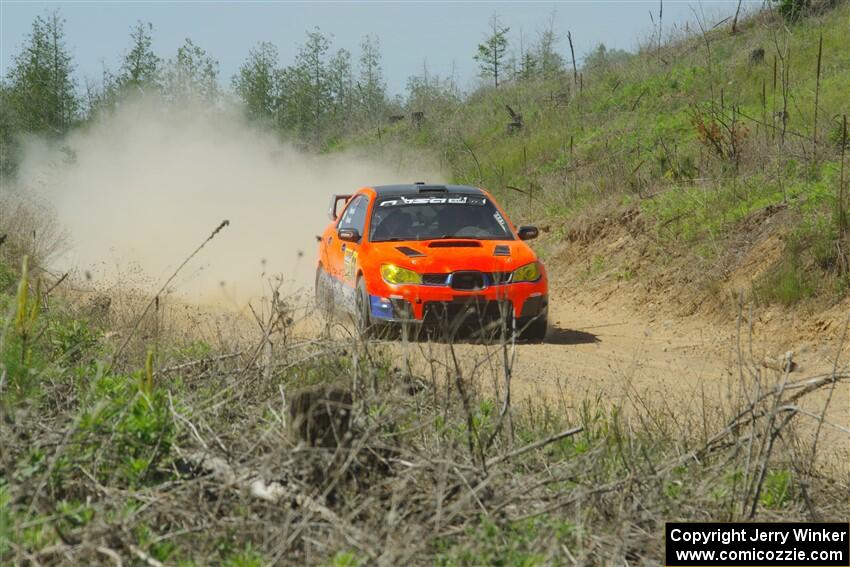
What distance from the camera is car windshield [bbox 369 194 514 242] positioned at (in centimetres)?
1231

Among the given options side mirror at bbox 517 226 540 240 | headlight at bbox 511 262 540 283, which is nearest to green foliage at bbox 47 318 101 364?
headlight at bbox 511 262 540 283

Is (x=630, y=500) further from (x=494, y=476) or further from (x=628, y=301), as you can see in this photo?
(x=628, y=301)

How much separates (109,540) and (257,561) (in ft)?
1.95

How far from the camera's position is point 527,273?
1157 centimetres

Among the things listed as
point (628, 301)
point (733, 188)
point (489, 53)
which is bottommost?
point (628, 301)

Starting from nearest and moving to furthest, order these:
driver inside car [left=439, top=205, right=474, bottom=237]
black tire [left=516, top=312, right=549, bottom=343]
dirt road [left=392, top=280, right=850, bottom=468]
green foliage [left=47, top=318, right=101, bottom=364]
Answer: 1. dirt road [left=392, top=280, right=850, bottom=468]
2. green foliage [left=47, top=318, right=101, bottom=364]
3. black tire [left=516, top=312, right=549, bottom=343]
4. driver inside car [left=439, top=205, right=474, bottom=237]

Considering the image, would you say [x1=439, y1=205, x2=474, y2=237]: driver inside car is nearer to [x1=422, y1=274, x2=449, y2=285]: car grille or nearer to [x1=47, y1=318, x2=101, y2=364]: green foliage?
[x1=422, y1=274, x2=449, y2=285]: car grille

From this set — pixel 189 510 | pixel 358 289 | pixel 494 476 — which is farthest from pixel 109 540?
pixel 358 289

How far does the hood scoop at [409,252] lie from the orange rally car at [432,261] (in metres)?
0.01

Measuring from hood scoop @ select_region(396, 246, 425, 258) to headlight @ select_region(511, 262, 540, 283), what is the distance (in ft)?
3.40

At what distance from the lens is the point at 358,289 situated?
11.7 m

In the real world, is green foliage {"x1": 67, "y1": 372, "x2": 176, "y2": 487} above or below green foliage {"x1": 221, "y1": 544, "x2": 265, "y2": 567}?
above

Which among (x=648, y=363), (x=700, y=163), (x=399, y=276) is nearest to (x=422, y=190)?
(x=399, y=276)

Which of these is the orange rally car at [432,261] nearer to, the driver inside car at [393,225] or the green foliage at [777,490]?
the driver inside car at [393,225]
